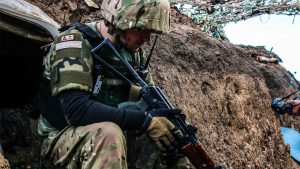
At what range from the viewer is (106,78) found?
2969 millimetres

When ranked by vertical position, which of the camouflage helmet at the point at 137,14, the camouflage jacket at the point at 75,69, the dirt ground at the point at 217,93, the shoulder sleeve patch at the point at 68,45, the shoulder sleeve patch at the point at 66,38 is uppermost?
the camouflage helmet at the point at 137,14

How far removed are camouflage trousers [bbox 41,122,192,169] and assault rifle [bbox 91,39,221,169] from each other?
43cm

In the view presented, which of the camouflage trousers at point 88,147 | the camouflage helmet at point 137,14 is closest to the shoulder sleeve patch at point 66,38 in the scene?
the camouflage helmet at point 137,14

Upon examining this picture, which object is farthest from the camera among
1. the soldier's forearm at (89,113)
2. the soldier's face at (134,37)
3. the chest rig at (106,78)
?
the soldier's face at (134,37)

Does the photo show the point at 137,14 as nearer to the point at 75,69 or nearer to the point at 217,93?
the point at 75,69

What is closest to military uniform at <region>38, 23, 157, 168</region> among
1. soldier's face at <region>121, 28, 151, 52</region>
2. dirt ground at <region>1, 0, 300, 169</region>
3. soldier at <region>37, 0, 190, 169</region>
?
soldier at <region>37, 0, 190, 169</region>

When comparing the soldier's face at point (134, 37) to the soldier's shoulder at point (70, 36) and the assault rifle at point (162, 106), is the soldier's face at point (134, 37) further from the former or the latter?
the soldier's shoulder at point (70, 36)

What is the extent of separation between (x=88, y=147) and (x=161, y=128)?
1.54 feet

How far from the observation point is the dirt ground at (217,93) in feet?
17.3

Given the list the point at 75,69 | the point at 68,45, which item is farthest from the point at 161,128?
the point at 68,45

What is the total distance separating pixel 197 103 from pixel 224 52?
157 cm

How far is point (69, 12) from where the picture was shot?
17.2 feet

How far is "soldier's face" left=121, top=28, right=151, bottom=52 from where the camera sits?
2.99 metres

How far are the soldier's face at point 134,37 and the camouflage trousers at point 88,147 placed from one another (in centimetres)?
69
